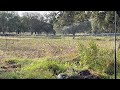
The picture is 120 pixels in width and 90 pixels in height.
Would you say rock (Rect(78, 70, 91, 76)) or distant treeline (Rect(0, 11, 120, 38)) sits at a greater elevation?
distant treeline (Rect(0, 11, 120, 38))

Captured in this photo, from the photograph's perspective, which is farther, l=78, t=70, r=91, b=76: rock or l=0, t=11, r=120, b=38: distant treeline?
l=0, t=11, r=120, b=38: distant treeline

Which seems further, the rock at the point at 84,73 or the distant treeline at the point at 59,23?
the distant treeline at the point at 59,23

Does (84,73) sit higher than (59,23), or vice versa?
(59,23)

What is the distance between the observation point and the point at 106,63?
1252 cm

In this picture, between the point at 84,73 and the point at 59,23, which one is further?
the point at 59,23

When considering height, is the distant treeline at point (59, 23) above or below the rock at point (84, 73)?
above
